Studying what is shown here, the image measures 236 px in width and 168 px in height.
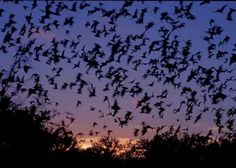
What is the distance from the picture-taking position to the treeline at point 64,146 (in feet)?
155

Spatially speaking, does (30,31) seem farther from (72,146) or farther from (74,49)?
(72,146)

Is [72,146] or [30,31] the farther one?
[72,146]

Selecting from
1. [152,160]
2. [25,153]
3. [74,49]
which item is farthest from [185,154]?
[74,49]

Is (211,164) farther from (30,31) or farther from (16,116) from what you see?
(30,31)

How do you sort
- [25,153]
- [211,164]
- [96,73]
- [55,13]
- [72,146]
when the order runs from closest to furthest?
1. [55,13]
2. [96,73]
3. [25,153]
4. [211,164]
5. [72,146]

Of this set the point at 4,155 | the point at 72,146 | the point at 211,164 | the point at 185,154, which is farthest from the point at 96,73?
the point at 72,146

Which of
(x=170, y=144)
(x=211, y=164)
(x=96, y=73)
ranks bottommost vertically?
(x=96, y=73)

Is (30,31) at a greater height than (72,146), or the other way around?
(72,146)

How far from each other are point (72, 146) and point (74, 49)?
44058mm

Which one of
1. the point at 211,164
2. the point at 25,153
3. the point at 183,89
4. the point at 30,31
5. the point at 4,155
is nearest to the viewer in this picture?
the point at 30,31

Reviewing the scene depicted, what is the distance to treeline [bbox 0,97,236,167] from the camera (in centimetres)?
4728

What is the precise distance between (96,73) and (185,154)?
38483 mm

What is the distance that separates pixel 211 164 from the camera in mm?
50969

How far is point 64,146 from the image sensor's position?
194 ft
